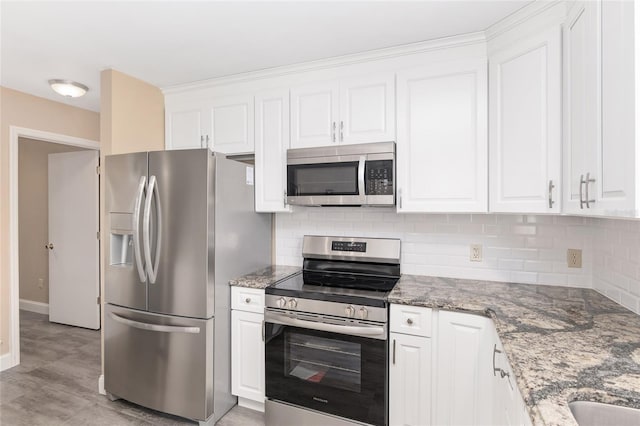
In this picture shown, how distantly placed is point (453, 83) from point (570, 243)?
1.22m

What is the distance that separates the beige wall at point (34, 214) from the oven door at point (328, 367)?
4.07 m

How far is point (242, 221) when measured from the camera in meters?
2.47

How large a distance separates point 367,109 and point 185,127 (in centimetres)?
158

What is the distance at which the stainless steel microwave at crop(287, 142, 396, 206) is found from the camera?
2199 mm

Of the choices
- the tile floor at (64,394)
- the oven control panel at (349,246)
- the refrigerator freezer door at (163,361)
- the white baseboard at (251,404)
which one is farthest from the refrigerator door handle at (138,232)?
the oven control panel at (349,246)

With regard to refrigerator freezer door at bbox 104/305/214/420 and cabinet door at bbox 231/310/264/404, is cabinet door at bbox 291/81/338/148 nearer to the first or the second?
cabinet door at bbox 231/310/264/404

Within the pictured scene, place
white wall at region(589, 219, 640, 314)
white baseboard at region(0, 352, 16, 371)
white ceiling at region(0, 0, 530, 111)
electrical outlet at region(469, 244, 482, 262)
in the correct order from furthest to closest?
1. white baseboard at region(0, 352, 16, 371)
2. electrical outlet at region(469, 244, 482, 262)
3. white ceiling at region(0, 0, 530, 111)
4. white wall at region(589, 219, 640, 314)

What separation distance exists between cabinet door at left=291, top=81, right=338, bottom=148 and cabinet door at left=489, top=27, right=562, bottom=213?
100 centimetres

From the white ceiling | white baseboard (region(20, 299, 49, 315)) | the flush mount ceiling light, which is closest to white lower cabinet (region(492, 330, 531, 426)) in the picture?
the white ceiling

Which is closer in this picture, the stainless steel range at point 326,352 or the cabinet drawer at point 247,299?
the stainless steel range at point 326,352

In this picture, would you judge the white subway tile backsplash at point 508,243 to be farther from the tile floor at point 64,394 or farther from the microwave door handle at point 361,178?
the tile floor at point 64,394

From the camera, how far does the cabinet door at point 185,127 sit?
2836mm

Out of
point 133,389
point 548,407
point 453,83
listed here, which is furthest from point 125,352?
point 453,83

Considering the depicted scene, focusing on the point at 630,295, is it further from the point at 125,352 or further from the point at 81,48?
the point at 81,48
